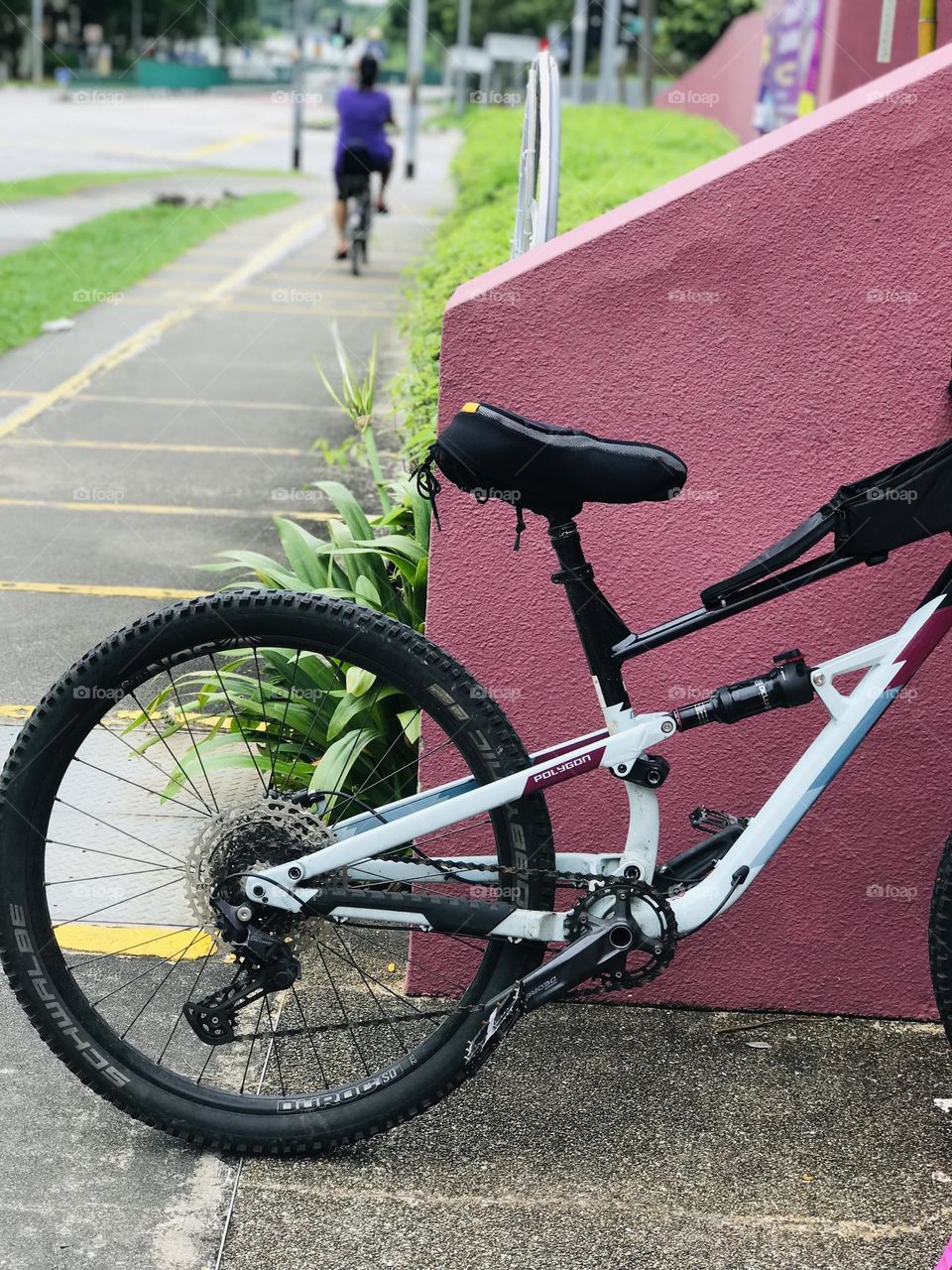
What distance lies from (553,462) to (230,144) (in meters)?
36.2

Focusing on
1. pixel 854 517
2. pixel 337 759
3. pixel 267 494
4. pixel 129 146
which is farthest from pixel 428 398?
pixel 129 146

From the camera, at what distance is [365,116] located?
51.1 ft

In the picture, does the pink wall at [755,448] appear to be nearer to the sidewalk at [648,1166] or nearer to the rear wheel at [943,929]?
the sidewalk at [648,1166]

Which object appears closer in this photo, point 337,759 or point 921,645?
point 921,645

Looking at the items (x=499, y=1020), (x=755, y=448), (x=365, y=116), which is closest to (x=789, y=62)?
(x=365, y=116)

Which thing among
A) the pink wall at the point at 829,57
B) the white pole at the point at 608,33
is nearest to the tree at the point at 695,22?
the pink wall at the point at 829,57

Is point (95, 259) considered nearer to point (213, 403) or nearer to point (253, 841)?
point (213, 403)

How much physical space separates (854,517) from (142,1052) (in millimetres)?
1684

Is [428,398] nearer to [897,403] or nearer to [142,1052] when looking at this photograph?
[897,403]

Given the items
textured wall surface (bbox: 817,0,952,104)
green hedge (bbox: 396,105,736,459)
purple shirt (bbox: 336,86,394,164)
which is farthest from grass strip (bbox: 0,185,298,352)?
textured wall surface (bbox: 817,0,952,104)

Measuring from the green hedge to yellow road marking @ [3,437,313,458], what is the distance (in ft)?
3.43

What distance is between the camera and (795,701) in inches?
109

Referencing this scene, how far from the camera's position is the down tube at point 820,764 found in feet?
9.23

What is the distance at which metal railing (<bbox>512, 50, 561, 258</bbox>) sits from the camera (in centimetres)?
402
